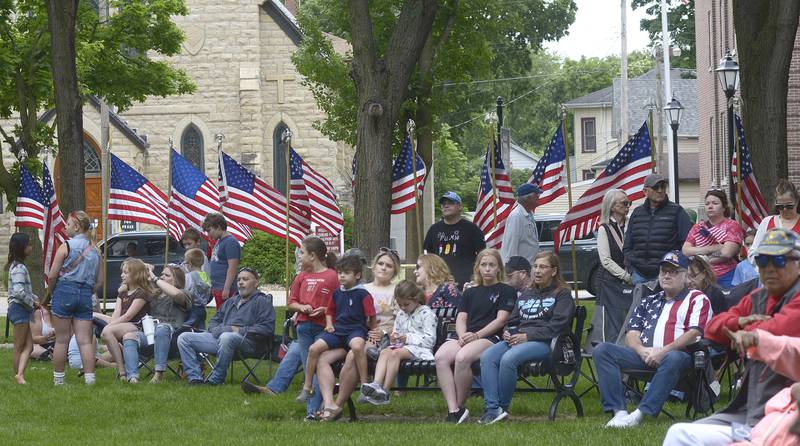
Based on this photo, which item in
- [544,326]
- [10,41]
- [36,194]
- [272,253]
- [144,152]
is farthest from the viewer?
[144,152]

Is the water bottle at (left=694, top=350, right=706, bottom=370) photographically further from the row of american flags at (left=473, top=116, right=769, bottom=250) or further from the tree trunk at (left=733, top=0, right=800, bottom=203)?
the tree trunk at (left=733, top=0, right=800, bottom=203)

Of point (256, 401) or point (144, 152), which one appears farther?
point (144, 152)

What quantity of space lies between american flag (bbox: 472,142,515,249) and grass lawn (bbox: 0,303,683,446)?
13.0ft

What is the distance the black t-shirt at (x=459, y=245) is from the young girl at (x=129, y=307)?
3.33 meters

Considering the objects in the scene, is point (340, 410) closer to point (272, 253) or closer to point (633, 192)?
point (633, 192)

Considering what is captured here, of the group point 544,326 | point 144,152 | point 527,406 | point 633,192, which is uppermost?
point 144,152

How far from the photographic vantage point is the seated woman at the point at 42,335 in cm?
1750

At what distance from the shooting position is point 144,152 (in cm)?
4488

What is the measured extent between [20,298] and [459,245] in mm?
4712

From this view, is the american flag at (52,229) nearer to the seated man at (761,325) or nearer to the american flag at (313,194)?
the american flag at (313,194)

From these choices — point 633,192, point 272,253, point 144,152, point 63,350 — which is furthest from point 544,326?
point 144,152

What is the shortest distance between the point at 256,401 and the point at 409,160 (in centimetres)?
498

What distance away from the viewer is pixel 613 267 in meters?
13.4

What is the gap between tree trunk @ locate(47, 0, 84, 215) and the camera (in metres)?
18.8
